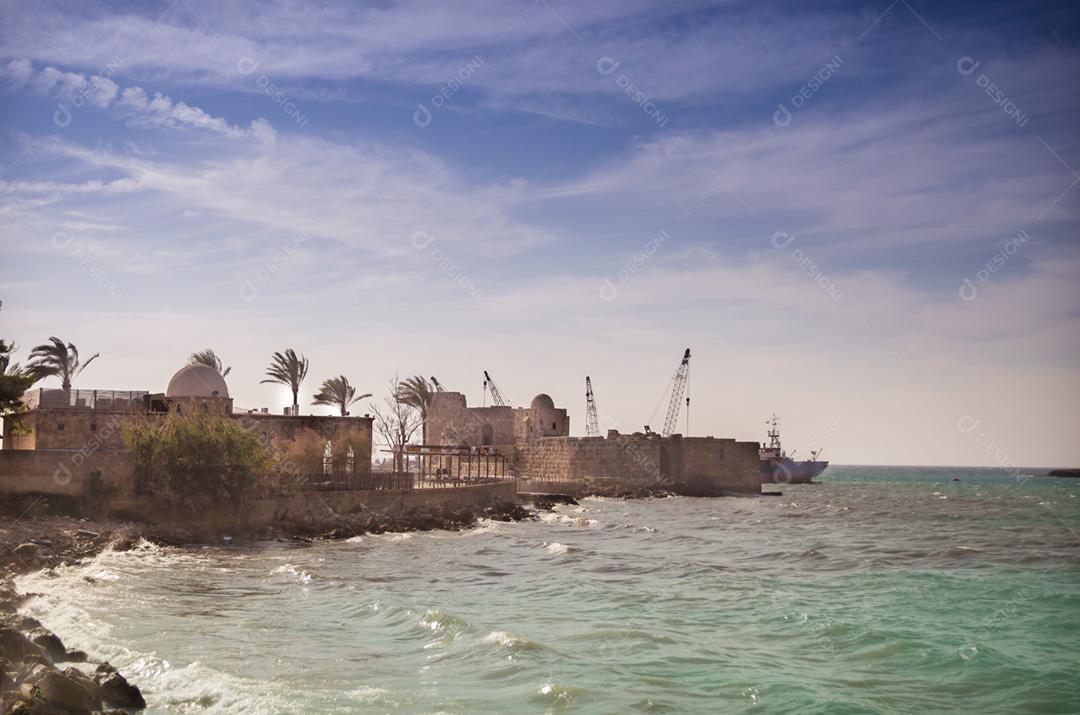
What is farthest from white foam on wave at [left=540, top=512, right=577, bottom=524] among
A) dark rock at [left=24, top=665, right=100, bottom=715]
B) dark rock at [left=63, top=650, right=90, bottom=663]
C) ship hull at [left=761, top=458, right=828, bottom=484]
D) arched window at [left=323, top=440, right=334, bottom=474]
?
ship hull at [left=761, top=458, right=828, bottom=484]

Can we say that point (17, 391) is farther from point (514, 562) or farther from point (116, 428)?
point (514, 562)

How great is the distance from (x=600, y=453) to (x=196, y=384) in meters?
35.6

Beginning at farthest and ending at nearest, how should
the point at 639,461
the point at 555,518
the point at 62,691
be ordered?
the point at 639,461, the point at 555,518, the point at 62,691

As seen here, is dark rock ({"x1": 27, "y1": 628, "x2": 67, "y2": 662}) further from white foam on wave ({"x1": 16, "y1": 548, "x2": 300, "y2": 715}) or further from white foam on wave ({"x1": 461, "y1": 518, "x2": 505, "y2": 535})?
white foam on wave ({"x1": 461, "y1": 518, "x2": 505, "y2": 535})

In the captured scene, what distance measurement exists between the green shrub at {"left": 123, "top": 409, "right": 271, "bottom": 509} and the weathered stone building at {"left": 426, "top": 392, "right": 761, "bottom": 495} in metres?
37.1

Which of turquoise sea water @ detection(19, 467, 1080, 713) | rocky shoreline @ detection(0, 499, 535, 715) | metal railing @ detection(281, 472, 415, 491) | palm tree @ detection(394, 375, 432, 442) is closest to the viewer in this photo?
rocky shoreline @ detection(0, 499, 535, 715)

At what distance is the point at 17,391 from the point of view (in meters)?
25.2

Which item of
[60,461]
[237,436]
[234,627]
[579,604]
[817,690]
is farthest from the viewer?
[237,436]

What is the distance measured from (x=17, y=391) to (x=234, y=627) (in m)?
13.8

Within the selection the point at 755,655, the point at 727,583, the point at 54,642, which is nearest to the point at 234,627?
the point at 54,642

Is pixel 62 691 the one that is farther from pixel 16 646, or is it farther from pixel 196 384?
pixel 196 384

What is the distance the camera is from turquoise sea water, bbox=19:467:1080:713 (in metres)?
11.8

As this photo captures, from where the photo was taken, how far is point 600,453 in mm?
66688

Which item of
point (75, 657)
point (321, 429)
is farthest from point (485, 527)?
point (75, 657)
